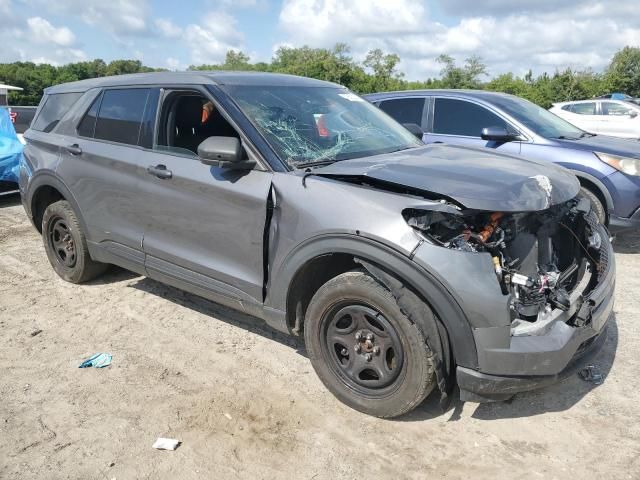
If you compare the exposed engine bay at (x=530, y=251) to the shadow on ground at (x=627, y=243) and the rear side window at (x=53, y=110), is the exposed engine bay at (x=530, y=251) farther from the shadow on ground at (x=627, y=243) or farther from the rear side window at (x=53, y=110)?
the rear side window at (x=53, y=110)

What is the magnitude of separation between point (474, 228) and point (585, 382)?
4.78 ft

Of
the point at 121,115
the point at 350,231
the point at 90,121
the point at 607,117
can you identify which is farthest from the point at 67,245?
the point at 607,117

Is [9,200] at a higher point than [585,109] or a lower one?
lower

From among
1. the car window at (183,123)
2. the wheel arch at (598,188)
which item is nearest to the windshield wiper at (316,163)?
the car window at (183,123)

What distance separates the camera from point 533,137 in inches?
247

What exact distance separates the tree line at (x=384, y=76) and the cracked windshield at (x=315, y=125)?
68.2ft

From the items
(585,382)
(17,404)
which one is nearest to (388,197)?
(585,382)

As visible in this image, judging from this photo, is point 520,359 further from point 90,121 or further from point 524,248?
point 90,121

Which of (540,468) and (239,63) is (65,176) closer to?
(540,468)

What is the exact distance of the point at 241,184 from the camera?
3318 mm

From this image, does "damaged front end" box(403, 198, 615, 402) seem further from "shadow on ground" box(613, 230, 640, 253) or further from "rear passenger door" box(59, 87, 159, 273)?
"shadow on ground" box(613, 230, 640, 253)

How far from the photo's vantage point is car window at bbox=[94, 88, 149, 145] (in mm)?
4113

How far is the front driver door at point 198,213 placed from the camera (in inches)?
130

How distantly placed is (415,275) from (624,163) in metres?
4.45
